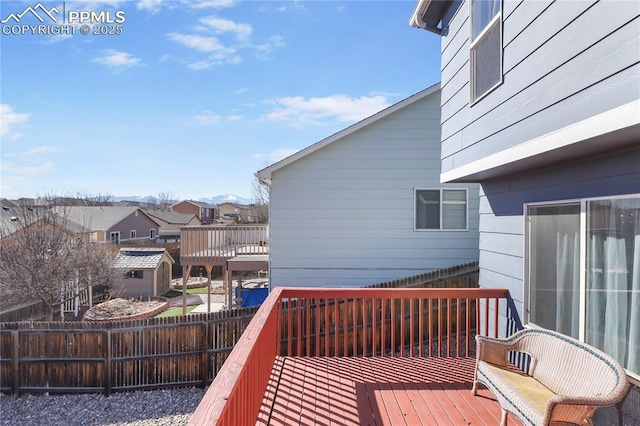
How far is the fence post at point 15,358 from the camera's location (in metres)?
6.93

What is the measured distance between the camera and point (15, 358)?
6969 mm

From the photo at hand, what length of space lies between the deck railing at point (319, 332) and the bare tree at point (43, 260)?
1084 cm

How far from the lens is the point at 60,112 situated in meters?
17.4

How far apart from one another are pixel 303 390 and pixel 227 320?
158 inches

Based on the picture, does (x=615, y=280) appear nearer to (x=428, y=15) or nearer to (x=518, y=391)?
(x=518, y=391)

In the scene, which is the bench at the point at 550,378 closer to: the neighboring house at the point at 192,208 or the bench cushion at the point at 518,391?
the bench cushion at the point at 518,391

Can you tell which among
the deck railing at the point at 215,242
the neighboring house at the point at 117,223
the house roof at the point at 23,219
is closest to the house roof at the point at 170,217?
the neighboring house at the point at 117,223

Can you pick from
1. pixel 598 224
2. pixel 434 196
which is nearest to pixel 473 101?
pixel 598 224

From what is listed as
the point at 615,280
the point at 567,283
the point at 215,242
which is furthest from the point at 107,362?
the point at 615,280

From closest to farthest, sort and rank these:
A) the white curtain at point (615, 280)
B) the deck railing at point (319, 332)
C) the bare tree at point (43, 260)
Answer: the deck railing at point (319, 332) → the white curtain at point (615, 280) → the bare tree at point (43, 260)

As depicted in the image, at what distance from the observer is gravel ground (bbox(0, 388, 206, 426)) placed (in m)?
5.96

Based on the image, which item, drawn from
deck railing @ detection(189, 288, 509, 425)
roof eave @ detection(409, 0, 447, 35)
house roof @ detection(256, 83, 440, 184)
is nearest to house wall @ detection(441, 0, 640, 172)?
roof eave @ detection(409, 0, 447, 35)

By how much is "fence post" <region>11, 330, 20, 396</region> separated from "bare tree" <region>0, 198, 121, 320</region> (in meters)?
6.61

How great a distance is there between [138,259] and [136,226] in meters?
12.6
